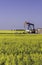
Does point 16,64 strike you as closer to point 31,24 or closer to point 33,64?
point 33,64

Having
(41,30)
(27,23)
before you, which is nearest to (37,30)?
(41,30)

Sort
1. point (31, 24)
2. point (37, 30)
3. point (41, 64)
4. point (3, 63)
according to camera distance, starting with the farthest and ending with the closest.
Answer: point (31, 24), point (37, 30), point (3, 63), point (41, 64)

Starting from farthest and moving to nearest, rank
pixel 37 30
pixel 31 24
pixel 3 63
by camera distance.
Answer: pixel 31 24, pixel 37 30, pixel 3 63

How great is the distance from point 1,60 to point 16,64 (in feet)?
4.62

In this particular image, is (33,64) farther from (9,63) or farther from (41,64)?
(9,63)

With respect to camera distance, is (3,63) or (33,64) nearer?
(33,64)

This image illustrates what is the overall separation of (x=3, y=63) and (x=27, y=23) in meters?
69.2

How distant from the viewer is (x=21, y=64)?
1059cm

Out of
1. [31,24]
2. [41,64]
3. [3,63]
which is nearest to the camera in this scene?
[41,64]

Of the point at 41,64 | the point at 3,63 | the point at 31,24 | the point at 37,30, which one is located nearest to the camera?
the point at 41,64

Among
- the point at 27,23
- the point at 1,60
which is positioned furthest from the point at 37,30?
the point at 1,60

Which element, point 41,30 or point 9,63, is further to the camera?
point 41,30

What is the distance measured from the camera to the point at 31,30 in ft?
248

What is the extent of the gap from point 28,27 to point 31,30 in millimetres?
3329
